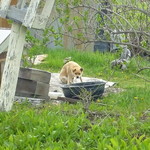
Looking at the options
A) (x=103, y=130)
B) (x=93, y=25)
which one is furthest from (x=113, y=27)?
(x=103, y=130)

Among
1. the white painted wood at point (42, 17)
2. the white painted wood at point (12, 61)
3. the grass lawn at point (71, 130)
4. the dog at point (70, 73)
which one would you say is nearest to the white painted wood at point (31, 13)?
the white painted wood at point (42, 17)

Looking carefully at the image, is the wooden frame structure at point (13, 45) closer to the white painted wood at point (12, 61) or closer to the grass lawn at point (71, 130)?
the white painted wood at point (12, 61)

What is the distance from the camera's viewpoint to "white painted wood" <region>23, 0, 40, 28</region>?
18.8 ft

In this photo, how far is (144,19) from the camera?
7.46m

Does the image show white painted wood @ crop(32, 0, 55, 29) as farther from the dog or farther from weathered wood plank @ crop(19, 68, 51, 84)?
the dog

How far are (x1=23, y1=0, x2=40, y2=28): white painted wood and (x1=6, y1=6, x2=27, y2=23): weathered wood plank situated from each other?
0.09 metres

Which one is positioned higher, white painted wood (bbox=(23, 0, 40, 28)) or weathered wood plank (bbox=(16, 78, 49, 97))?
white painted wood (bbox=(23, 0, 40, 28))

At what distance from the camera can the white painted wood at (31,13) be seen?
5.74 meters

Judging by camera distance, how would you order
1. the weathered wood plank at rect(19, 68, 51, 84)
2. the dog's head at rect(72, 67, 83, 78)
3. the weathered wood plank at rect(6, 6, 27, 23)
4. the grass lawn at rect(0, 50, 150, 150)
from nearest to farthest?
the grass lawn at rect(0, 50, 150, 150) → the weathered wood plank at rect(6, 6, 27, 23) → the weathered wood plank at rect(19, 68, 51, 84) → the dog's head at rect(72, 67, 83, 78)

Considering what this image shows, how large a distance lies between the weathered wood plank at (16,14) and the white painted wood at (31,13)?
88mm

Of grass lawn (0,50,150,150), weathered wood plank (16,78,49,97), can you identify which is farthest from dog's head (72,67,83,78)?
grass lawn (0,50,150,150)

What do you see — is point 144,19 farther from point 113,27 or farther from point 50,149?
point 50,149

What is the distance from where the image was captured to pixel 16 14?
5.95 meters

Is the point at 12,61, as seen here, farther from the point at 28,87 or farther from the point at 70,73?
the point at 70,73
